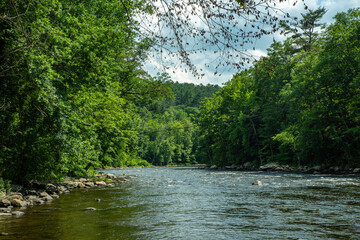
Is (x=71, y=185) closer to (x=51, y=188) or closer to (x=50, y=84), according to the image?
(x=51, y=188)

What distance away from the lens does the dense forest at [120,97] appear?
923cm

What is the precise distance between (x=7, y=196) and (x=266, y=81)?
1689 inches

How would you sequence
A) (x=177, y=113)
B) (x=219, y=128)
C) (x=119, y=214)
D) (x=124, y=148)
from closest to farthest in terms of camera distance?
(x=119, y=214) → (x=124, y=148) → (x=219, y=128) → (x=177, y=113)

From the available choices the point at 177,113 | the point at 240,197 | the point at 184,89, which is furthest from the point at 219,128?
the point at 184,89

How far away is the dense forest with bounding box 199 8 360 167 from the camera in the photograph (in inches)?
1111

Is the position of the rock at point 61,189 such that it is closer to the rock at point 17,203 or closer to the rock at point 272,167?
the rock at point 17,203

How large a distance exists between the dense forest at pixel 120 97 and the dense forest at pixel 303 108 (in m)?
0.14

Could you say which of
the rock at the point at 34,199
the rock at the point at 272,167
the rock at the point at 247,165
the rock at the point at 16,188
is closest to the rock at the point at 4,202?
the rock at the point at 34,199

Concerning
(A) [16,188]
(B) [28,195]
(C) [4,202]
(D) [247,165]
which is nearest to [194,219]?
(C) [4,202]

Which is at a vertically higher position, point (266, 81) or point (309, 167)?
point (266, 81)

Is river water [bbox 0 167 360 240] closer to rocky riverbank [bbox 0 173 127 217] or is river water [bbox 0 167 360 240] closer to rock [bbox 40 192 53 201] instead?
rocky riverbank [bbox 0 173 127 217]

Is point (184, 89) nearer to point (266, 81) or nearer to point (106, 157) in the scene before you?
point (266, 81)

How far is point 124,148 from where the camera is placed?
25.0 meters

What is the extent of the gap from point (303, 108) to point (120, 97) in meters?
22.8
